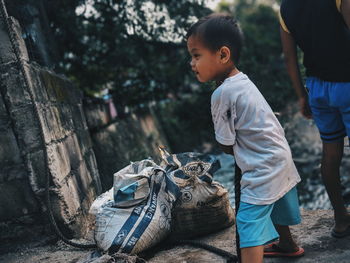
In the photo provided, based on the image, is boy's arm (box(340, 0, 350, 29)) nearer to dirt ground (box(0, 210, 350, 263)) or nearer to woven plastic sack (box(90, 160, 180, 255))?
dirt ground (box(0, 210, 350, 263))

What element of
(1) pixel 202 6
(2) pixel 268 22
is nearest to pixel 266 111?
(1) pixel 202 6

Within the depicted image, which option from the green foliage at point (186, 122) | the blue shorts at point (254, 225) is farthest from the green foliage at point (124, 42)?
the blue shorts at point (254, 225)

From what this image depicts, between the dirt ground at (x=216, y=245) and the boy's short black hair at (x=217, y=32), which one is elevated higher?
the boy's short black hair at (x=217, y=32)

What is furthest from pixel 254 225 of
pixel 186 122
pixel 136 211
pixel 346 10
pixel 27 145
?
pixel 186 122

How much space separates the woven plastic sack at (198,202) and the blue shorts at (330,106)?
83 cm

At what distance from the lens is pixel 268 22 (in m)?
15.2

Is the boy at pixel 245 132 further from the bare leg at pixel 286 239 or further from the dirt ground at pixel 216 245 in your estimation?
the dirt ground at pixel 216 245

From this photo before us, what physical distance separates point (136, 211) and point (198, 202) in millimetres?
465

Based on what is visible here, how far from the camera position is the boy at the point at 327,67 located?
7.47 feet

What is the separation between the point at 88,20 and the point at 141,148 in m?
1.89

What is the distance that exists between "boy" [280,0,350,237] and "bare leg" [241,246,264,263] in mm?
780

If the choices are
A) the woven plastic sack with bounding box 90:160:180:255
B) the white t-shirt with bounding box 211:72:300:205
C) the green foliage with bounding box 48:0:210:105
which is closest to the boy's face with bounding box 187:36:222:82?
the white t-shirt with bounding box 211:72:300:205

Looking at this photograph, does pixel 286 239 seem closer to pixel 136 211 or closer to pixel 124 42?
pixel 136 211

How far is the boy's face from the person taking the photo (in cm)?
205
